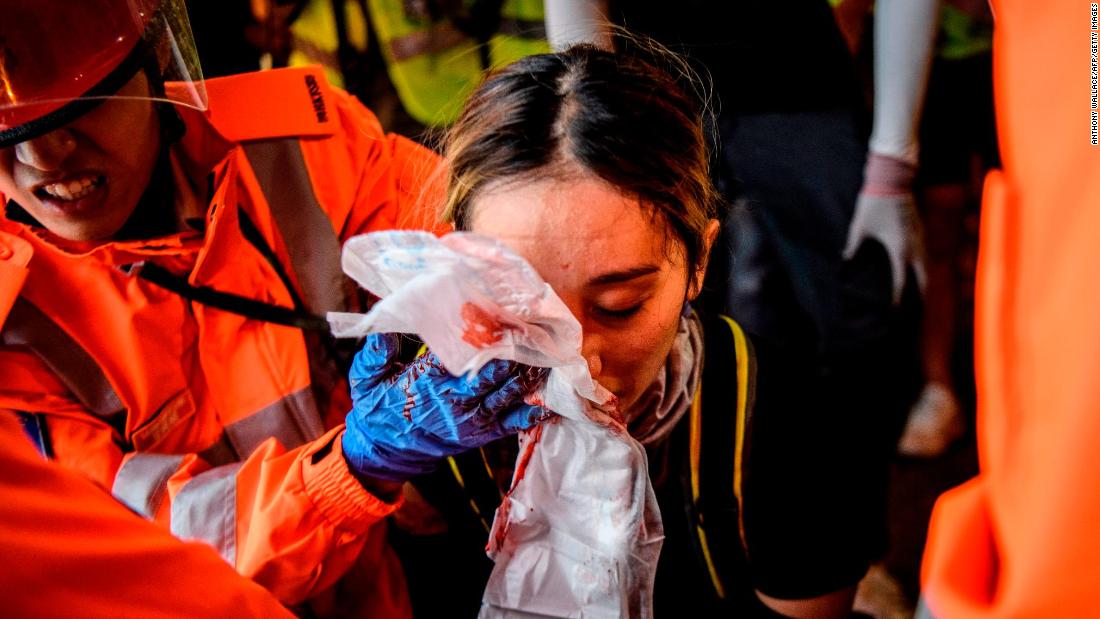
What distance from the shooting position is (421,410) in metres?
0.83

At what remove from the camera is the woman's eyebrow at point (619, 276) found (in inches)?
30.6

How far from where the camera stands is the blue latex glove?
806mm

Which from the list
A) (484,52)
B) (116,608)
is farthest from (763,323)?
(116,608)

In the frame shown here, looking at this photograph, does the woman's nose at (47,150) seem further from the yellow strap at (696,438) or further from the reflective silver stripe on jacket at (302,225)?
the yellow strap at (696,438)

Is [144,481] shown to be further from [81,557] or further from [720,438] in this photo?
[720,438]

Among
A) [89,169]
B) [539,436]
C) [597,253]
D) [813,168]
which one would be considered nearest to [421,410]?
[539,436]

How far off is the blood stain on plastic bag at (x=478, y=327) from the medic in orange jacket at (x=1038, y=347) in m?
0.38

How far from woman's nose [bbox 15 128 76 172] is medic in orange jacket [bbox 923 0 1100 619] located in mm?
1072

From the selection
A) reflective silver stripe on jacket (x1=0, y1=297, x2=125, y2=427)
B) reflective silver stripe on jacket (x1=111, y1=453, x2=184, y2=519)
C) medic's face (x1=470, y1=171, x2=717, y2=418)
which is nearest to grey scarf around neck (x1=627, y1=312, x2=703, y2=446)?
medic's face (x1=470, y1=171, x2=717, y2=418)

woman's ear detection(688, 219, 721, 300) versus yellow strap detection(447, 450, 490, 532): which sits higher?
woman's ear detection(688, 219, 721, 300)

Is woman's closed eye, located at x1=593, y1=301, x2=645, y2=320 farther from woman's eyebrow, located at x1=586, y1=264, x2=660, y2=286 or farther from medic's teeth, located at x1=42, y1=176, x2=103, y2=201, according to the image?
medic's teeth, located at x1=42, y1=176, x2=103, y2=201

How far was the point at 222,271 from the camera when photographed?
113cm

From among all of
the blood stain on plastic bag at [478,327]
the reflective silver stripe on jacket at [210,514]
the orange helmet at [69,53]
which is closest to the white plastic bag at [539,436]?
the blood stain on plastic bag at [478,327]

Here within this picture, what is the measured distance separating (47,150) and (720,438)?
96 centimetres
